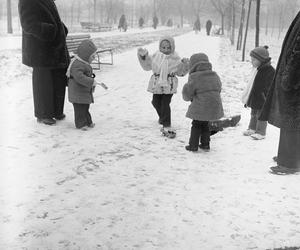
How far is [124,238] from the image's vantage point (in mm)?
3262

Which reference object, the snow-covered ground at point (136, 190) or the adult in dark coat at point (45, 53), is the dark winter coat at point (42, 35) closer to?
the adult in dark coat at point (45, 53)

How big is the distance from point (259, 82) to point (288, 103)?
52.8 inches

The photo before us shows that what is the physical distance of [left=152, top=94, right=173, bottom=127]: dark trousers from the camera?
6.18 m

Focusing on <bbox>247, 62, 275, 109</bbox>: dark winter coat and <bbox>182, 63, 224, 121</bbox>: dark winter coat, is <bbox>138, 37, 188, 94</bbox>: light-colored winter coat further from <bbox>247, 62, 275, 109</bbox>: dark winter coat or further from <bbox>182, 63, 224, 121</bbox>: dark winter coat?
<bbox>247, 62, 275, 109</bbox>: dark winter coat

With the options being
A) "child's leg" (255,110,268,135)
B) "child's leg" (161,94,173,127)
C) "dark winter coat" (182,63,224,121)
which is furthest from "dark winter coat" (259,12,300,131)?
"child's leg" (161,94,173,127)

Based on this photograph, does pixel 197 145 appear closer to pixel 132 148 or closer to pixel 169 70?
pixel 132 148

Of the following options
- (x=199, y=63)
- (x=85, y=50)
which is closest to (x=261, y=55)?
(x=199, y=63)

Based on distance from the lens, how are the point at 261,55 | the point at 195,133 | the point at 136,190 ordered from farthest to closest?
1. the point at 261,55
2. the point at 195,133
3. the point at 136,190

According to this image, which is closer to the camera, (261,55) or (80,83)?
(261,55)

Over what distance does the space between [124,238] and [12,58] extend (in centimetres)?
1107

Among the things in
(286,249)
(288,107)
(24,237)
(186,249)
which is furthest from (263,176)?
(24,237)

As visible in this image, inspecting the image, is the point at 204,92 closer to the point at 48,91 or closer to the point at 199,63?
the point at 199,63

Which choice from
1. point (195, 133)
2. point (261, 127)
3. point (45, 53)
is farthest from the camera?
point (261, 127)

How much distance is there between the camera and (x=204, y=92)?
17.0ft
